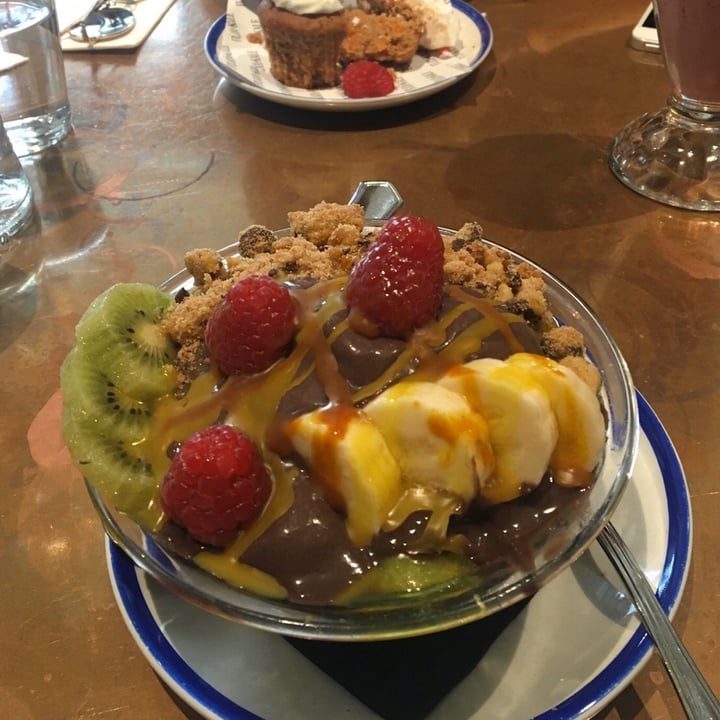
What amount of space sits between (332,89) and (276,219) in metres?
0.64

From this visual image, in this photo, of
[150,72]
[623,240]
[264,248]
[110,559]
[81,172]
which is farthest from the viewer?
[150,72]

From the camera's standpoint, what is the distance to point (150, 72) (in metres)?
2.55

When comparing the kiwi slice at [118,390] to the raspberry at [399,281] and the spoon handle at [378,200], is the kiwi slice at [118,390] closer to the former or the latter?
the raspberry at [399,281]

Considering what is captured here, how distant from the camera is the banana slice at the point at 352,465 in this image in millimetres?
822

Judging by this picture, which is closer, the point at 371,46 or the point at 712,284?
the point at 712,284

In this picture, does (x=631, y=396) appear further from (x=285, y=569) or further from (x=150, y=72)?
(x=150, y=72)

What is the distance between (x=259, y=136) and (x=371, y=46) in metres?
0.47

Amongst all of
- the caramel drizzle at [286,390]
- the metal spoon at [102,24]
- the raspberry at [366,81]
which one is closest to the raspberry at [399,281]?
the caramel drizzle at [286,390]

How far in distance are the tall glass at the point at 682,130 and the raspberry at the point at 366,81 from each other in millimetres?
690

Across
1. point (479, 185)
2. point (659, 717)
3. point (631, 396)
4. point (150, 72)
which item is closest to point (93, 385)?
point (631, 396)

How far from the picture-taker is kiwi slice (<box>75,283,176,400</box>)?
105 cm

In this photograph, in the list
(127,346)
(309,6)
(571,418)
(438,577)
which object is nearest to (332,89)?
(309,6)

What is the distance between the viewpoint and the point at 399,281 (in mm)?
958

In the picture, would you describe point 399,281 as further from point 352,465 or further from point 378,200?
point 378,200
